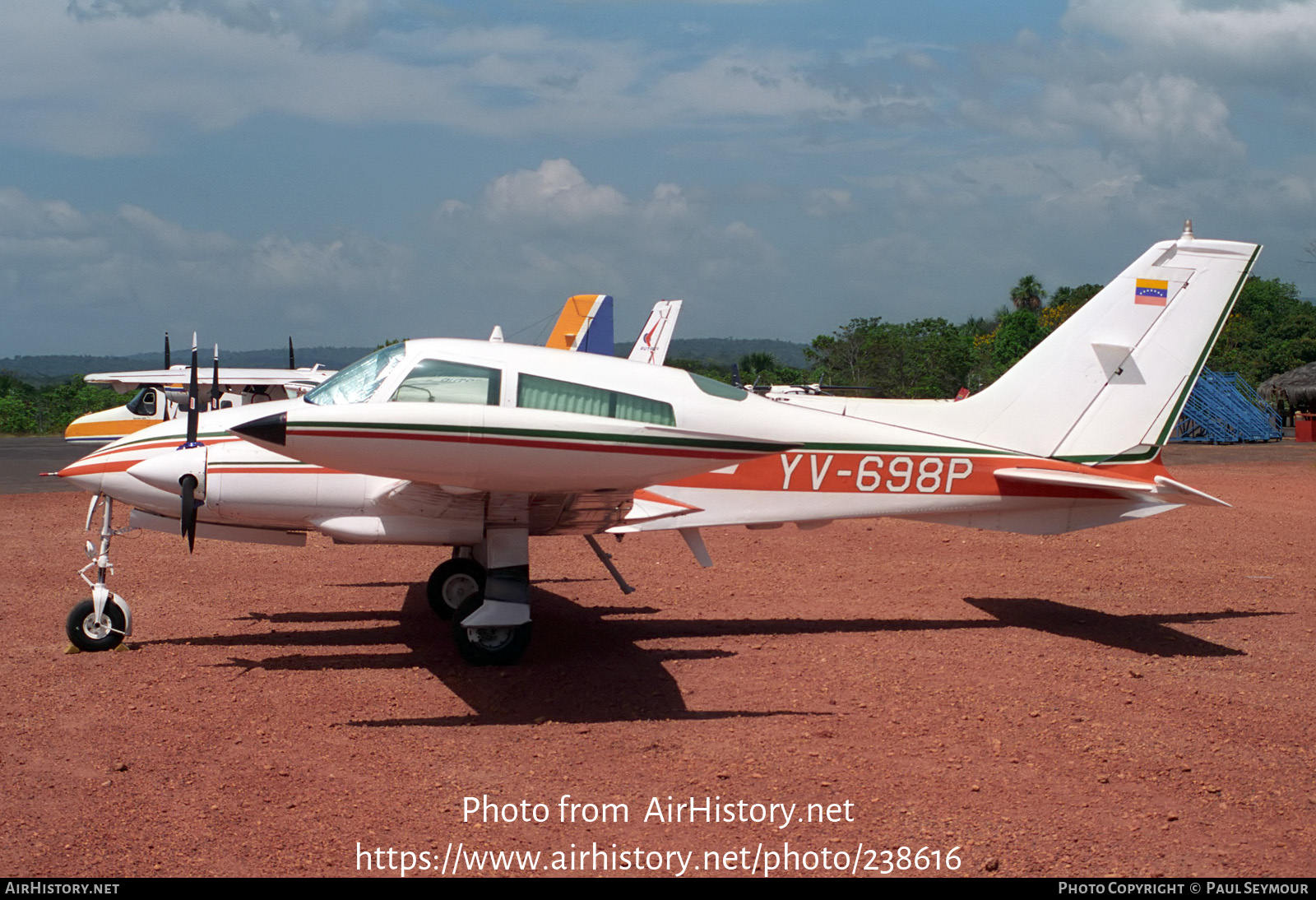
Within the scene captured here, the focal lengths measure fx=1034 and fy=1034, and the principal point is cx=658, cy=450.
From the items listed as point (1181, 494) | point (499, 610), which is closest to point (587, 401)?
point (499, 610)

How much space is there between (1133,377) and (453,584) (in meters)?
6.95

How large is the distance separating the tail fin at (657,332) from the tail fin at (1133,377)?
14.0 metres

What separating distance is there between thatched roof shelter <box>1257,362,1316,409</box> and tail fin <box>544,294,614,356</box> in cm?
3546

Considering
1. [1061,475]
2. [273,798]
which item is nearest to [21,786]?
[273,798]

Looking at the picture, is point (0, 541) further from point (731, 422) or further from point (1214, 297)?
point (1214, 297)

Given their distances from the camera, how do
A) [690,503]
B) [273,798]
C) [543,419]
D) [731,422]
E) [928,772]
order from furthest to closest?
[690,503]
[731,422]
[543,419]
[928,772]
[273,798]

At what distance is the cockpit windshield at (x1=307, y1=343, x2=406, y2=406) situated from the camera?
755 cm

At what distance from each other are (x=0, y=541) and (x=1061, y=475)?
1393cm

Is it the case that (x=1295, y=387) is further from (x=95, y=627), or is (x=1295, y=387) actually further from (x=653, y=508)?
(x=95, y=627)

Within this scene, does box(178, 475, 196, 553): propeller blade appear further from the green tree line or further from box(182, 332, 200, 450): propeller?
the green tree line

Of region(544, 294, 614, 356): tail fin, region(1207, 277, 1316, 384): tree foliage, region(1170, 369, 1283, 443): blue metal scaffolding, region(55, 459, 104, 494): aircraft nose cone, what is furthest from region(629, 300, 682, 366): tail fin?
region(1207, 277, 1316, 384): tree foliage

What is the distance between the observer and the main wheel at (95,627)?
8578mm

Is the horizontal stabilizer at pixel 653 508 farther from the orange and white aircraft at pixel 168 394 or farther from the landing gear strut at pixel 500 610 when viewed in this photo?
the orange and white aircraft at pixel 168 394

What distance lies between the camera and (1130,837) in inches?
207
